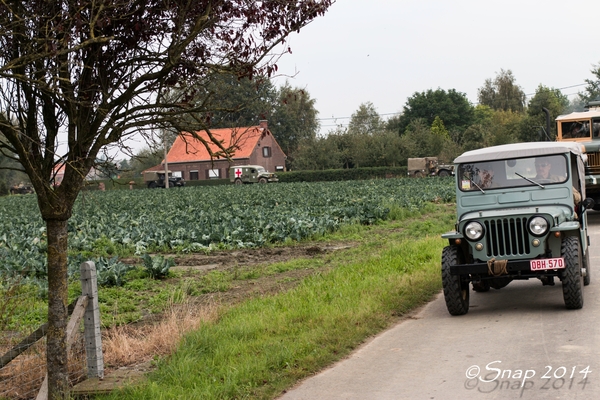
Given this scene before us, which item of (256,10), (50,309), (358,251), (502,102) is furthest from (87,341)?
(502,102)

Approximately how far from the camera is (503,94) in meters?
118

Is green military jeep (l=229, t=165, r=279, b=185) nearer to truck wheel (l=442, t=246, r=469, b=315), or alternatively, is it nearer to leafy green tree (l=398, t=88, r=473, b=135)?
leafy green tree (l=398, t=88, r=473, b=135)

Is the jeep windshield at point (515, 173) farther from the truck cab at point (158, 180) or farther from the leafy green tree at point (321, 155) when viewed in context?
the leafy green tree at point (321, 155)

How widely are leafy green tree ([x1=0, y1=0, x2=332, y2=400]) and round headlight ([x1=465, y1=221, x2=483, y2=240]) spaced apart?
3.88 meters

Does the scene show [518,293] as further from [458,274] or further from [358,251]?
[358,251]

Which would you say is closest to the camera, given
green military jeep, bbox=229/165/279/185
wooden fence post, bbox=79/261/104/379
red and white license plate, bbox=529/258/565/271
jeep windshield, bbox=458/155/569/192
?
wooden fence post, bbox=79/261/104/379

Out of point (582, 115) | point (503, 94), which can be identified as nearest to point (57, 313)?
point (582, 115)

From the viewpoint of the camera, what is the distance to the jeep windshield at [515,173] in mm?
9961

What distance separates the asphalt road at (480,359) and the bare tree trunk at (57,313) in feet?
6.96

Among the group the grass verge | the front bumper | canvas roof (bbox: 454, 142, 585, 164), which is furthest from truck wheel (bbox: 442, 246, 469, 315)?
canvas roof (bbox: 454, 142, 585, 164)

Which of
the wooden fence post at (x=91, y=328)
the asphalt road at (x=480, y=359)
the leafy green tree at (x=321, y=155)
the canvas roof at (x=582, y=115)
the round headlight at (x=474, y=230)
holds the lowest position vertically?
the asphalt road at (x=480, y=359)

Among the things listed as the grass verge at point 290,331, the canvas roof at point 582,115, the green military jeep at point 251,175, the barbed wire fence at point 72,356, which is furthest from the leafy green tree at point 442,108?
the barbed wire fence at point 72,356

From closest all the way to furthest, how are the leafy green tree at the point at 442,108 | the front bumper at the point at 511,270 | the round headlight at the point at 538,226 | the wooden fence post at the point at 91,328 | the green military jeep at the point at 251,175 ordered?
the wooden fence post at the point at 91,328
the front bumper at the point at 511,270
the round headlight at the point at 538,226
the green military jeep at the point at 251,175
the leafy green tree at the point at 442,108

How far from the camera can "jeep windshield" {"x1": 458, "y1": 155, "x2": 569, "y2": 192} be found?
32.7ft
